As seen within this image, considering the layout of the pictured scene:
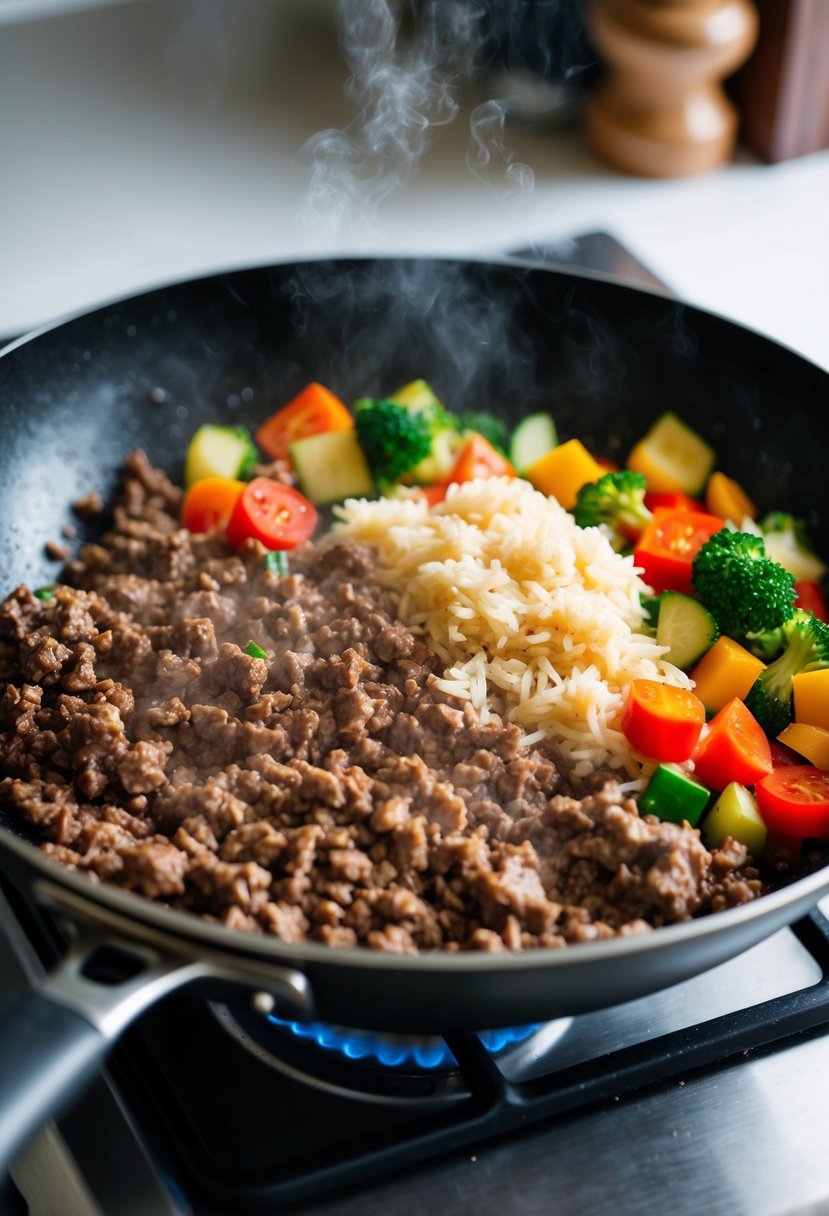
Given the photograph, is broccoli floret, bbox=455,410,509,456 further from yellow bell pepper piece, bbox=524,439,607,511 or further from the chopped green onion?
the chopped green onion

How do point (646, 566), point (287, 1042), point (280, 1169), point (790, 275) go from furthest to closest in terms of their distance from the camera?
point (790, 275)
point (646, 566)
point (287, 1042)
point (280, 1169)

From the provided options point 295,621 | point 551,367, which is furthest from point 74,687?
point 551,367

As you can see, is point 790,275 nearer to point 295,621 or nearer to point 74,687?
point 295,621

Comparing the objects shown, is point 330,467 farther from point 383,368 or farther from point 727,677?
point 727,677

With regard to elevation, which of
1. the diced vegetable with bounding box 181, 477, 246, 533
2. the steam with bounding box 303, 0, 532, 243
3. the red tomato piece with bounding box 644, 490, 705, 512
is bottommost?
the red tomato piece with bounding box 644, 490, 705, 512

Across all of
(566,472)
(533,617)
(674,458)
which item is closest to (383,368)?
(566,472)

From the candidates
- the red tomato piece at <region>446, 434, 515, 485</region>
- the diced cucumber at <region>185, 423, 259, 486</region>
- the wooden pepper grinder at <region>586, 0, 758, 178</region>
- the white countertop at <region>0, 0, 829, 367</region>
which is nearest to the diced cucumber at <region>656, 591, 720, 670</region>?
the red tomato piece at <region>446, 434, 515, 485</region>
